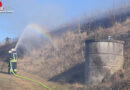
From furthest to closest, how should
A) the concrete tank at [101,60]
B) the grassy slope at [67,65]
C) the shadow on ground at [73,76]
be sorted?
the shadow on ground at [73,76] < the concrete tank at [101,60] < the grassy slope at [67,65]

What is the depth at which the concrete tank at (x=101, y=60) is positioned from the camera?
15.7m

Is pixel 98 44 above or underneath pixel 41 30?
underneath

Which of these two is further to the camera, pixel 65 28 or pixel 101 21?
pixel 65 28

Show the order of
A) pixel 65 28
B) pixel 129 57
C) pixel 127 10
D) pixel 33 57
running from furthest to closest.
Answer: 1. pixel 65 28
2. pixel 127 10
3. pixel 33 57
4. pixel 129 57

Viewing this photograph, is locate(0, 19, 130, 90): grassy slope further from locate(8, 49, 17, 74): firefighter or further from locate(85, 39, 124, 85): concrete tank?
locate(8, 49, 17, 74): firefighter

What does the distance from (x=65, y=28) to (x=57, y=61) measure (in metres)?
17.1

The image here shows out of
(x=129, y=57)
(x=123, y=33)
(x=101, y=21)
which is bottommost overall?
(x=129, y=57)

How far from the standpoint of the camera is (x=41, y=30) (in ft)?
135

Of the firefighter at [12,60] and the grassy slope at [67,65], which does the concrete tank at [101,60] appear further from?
the firefighter at [12,60]

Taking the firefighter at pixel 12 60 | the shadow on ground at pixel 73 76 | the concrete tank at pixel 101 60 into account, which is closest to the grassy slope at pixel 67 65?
the shadow on ground at pixel 73 76

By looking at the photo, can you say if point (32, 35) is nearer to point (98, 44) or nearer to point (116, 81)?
point (98, 44)

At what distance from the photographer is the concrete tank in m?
15.7

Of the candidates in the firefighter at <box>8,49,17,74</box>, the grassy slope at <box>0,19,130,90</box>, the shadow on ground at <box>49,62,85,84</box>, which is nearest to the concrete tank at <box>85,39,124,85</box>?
the grassy slope at <box>0,19,130,90</box>

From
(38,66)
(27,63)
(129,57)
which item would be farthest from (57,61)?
(129,57)
